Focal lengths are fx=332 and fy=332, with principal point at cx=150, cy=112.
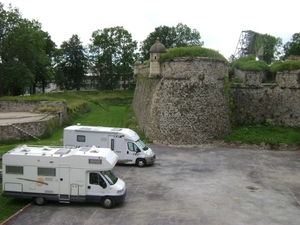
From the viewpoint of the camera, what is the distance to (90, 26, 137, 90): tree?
66625 mm

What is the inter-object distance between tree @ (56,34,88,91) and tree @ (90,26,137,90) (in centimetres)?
283

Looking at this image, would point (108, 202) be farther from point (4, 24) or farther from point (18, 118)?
point (4, 24)

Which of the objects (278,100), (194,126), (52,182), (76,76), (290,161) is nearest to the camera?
(52,182)

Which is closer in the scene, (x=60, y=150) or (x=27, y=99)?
(x=60, y=150)

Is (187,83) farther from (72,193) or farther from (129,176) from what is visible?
(72,193)

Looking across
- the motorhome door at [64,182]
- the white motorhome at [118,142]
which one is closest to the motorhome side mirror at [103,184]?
the motorhome door at [64,182]

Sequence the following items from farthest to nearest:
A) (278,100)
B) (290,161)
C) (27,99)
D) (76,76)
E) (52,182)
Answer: (76,76), (27,99), (278,100), (290,161), (52,182)

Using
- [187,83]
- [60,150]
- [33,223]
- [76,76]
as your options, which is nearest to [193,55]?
[187,83]

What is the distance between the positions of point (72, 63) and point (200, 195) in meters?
58.2

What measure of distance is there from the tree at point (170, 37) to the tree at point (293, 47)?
63.3 ft

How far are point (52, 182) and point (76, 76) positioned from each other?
57.9 metres

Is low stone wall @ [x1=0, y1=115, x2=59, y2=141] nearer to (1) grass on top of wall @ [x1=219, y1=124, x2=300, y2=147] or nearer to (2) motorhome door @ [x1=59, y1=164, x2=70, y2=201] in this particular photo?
(1) grass on top of wall @ [x1=219, y1=124, x2=300, y2=147]

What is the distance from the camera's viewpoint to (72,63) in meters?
68.6

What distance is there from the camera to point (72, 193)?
13.3 metres
